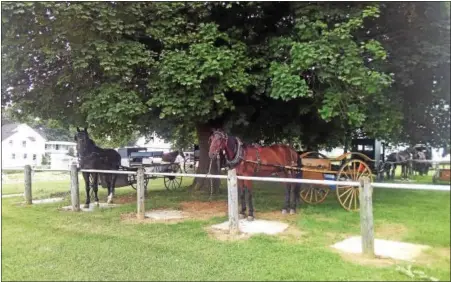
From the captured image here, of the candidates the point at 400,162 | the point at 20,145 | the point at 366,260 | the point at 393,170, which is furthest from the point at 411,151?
the point at 20,145

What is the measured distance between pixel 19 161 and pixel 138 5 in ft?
13.0

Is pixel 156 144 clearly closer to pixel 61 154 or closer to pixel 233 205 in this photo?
pixel 61 154

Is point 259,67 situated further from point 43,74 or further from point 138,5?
point 43,74

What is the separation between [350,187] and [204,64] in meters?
3.18

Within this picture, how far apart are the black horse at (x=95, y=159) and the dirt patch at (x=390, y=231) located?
662 centimetres

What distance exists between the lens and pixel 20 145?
733 centimetres

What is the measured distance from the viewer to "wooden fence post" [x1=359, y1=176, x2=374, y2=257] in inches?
150

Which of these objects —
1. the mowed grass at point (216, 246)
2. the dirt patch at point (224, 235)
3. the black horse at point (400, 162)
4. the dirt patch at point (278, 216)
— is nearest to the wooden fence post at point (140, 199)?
the mowed grass at point (216, 246)

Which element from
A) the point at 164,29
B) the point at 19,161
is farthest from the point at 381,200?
the point at 19,161

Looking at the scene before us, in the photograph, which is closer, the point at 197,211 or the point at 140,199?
the point at 140,199

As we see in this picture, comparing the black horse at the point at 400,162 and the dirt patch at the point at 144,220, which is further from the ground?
the black horse at the point at 400,162

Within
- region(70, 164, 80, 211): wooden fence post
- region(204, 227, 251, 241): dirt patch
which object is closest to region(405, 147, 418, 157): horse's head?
region(204, 227, 251, 241): dirt patch

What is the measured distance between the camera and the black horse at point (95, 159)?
27.9 ft

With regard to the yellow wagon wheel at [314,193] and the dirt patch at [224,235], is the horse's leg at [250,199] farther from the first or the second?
the yellow wagon wheel at [314,193]
